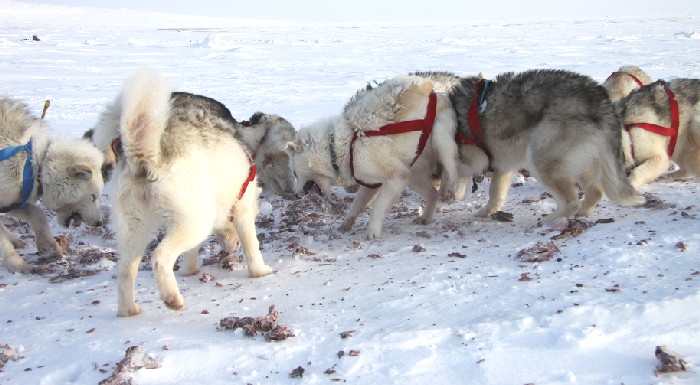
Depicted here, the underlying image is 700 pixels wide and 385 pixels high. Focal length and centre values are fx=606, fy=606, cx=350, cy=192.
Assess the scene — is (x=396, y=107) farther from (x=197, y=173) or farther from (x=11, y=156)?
(x=11, y=156)

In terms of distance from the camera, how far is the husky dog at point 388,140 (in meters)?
6.58

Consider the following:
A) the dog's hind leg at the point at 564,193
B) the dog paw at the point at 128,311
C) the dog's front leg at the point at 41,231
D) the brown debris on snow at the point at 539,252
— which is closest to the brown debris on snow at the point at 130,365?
the dog paw at the point at 128,311

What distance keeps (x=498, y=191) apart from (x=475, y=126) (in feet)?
3.25

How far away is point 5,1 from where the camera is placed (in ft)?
336

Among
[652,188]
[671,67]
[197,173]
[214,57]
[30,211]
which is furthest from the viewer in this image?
[214,57]

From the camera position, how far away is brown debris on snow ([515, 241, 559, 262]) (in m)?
4.80

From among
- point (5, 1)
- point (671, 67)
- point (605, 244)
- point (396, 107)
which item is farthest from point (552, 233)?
point (5, 1)

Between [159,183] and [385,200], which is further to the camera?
[385,200]

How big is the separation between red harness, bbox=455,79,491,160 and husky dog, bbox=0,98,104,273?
12.6 ft

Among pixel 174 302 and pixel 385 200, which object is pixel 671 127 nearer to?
pixel 385 200

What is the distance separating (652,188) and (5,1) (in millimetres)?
117647

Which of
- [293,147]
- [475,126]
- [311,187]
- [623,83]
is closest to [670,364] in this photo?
[475,126]

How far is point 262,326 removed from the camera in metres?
3.86

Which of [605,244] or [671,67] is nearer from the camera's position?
[605,244]
